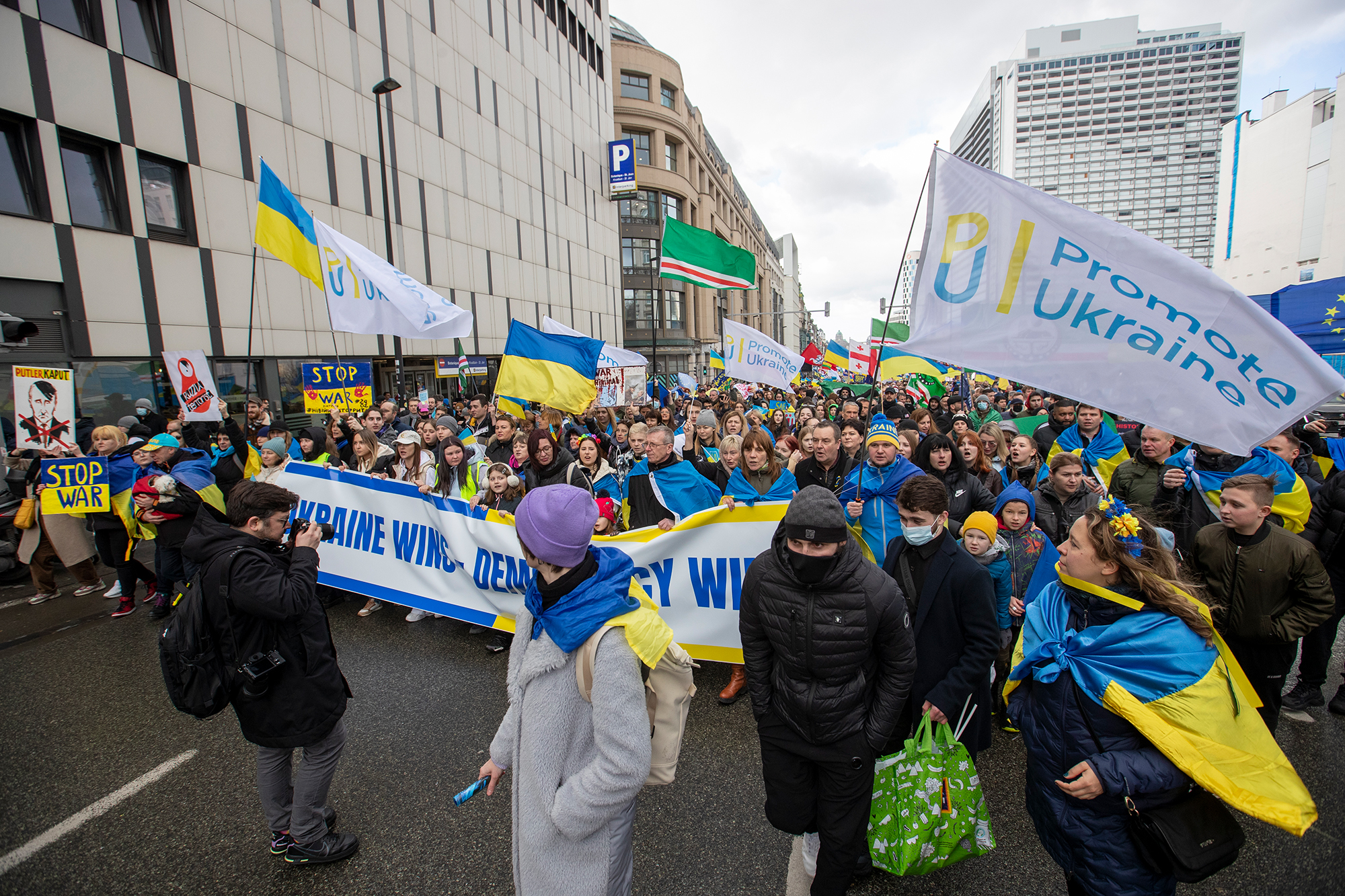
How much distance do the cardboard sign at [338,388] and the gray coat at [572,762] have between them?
29.5ft

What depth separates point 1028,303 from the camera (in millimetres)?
2635

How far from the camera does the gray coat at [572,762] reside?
1656 mm

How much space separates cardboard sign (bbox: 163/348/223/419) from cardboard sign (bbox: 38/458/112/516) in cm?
314

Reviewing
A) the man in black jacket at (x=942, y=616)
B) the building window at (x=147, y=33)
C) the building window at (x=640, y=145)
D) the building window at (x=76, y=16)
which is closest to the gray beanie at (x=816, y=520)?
the man in black jacket at (x=942, y=616)

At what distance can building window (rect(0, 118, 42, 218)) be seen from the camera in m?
10.2

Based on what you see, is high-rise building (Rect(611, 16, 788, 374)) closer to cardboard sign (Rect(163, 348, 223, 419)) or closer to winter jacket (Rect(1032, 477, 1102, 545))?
cardboard sign (Rect(163, 348, 223, 419))

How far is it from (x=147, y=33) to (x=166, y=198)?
3429 mm

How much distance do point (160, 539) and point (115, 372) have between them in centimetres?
966

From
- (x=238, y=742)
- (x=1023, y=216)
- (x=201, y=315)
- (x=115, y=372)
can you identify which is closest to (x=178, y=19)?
(x=201, y=315)

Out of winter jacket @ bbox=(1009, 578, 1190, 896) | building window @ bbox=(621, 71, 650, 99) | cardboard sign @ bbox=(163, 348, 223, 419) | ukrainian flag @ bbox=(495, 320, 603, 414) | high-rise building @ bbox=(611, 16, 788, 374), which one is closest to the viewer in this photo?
winter jacket @ bbox=(1009, 578, 1190, 896)

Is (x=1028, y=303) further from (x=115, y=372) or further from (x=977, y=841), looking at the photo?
(x=115, y=372)

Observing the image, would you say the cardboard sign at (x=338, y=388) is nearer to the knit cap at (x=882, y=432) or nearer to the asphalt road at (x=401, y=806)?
the asphalt road at (x=401, y=806)

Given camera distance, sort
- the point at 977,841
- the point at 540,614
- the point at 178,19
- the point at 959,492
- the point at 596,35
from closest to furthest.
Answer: the point at 540,614 < the point at 977,841 < the point at 959,492 < the point at 178,19 < the point at 596,35

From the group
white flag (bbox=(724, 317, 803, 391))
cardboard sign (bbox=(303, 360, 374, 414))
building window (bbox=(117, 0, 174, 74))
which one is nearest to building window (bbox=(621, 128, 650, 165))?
building window (bbox=(117, 0, 174, 74))
